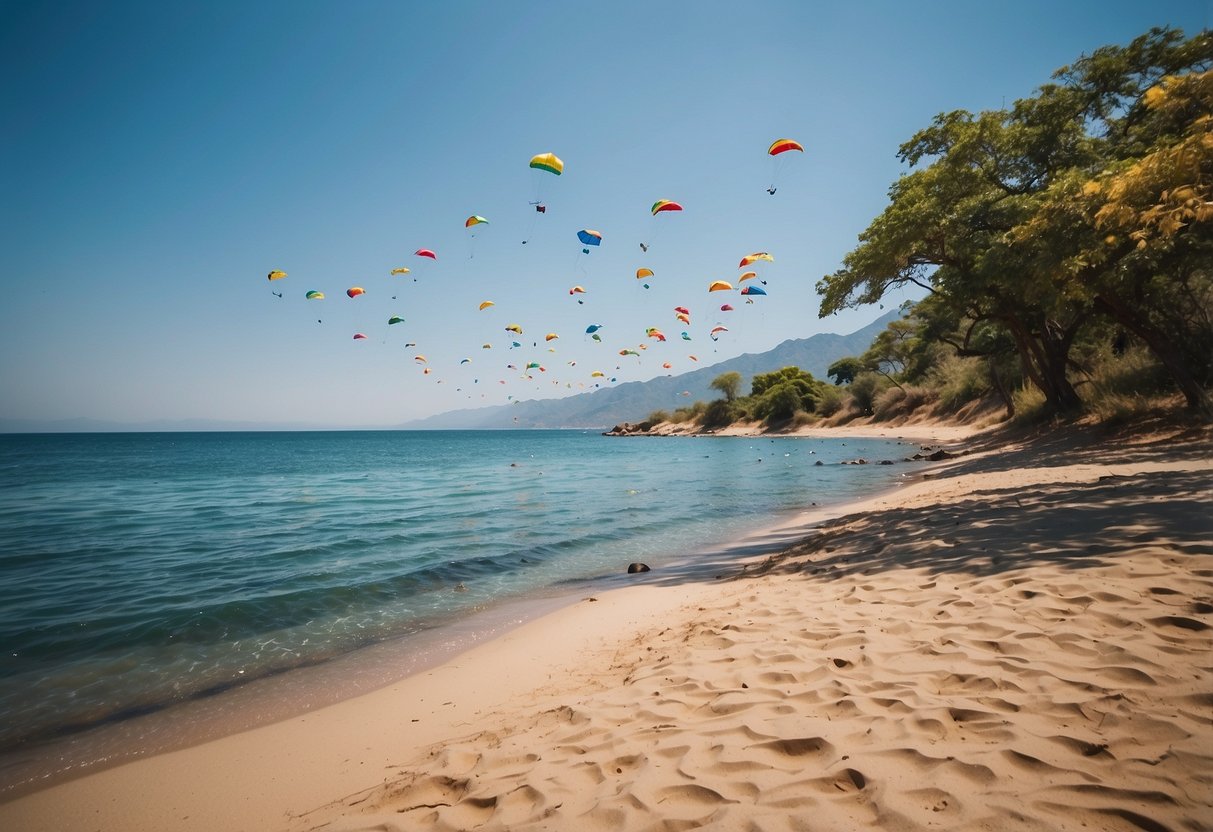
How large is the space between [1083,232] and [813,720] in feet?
48.9

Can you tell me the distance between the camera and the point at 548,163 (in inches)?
620

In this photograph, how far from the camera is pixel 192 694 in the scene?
5883 mm

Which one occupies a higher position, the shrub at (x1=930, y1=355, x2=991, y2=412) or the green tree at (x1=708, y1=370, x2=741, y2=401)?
the green tree at (x1=708, y1=370, x2=741, y2=401)

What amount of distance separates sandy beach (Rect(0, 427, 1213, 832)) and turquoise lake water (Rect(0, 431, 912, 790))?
219 centimetres

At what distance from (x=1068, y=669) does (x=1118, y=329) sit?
2802 cm

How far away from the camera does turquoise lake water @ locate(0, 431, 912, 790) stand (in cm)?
650

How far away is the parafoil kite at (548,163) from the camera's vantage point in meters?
15.7

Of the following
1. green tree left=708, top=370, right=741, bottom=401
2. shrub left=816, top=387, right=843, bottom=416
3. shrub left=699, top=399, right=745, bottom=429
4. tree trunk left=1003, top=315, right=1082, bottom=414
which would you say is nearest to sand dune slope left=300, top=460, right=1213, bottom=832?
tree trunk left=1003, top=315, right=1082, bottom=414

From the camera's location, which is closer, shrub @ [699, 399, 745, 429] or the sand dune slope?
the sand dune slope

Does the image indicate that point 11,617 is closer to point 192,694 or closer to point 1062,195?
point 192,694

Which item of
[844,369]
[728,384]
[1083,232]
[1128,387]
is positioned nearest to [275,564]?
[1083,232]

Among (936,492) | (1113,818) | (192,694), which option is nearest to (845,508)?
(936,492)

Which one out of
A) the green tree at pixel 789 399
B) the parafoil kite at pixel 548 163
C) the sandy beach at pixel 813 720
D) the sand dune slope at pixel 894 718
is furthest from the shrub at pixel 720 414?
the sand dune slope at pixel 894 718

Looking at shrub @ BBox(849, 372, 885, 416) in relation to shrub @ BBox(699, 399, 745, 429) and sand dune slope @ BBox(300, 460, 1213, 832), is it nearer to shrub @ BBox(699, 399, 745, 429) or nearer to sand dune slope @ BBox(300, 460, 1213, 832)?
shrub @ BBox(699, 399, 745, 429)
